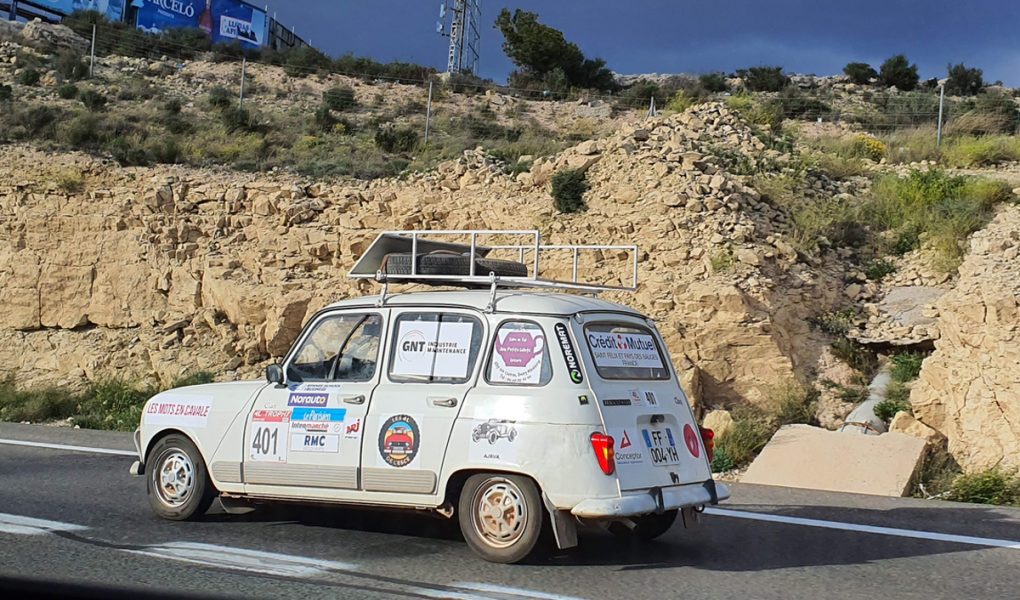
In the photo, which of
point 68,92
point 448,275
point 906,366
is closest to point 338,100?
point 68,92

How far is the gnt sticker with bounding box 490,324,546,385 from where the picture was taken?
703 cm

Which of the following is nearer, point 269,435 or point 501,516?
point 501,516

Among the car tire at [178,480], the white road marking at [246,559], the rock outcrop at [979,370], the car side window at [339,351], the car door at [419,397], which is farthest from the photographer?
the rock outcrop at [979,370]

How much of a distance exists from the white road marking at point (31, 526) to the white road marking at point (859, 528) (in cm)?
540

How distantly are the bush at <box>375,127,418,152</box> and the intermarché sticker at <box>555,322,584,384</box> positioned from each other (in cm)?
2085

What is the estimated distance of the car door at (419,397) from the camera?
7172mm

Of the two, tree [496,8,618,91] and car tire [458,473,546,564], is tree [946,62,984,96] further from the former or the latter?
car tire [458,473,546,564]

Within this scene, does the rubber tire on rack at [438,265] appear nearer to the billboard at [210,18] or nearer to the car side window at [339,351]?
the car side window at [339,351]

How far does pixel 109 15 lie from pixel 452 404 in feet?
167

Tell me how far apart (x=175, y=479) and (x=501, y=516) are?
3.08 metres

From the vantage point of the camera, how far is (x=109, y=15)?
170ft

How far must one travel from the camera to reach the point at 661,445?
283 inches

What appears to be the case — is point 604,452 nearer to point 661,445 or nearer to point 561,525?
point 561,525

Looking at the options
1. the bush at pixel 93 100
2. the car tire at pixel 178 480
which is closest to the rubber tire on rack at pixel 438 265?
the car tire at pixel 178 480
